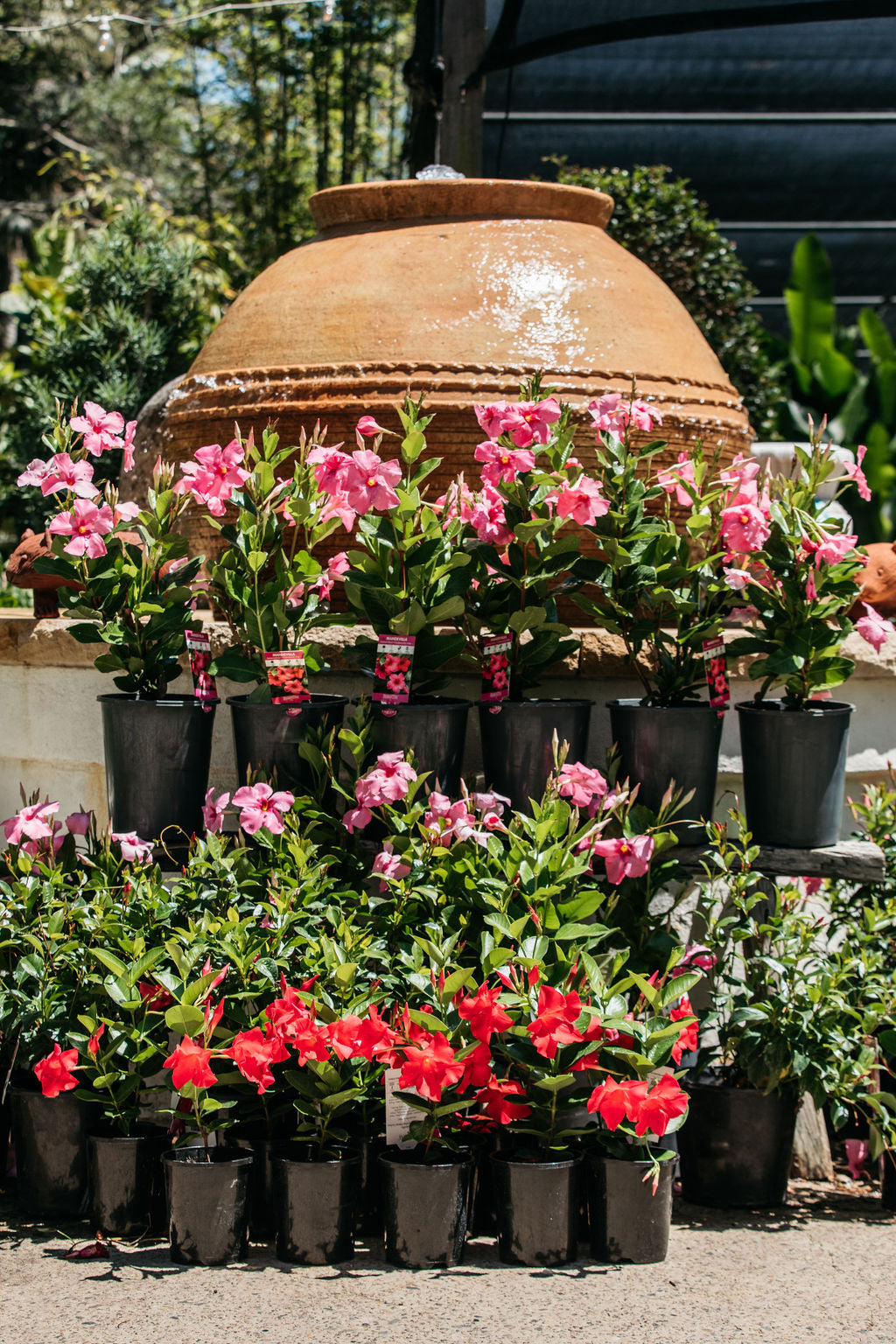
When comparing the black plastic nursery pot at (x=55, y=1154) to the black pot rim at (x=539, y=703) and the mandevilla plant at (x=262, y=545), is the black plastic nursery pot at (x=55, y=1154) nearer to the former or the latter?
the mandevilla plant at (x=262, y=545)

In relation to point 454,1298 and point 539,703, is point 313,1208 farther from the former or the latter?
point 539,703

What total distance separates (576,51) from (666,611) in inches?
244

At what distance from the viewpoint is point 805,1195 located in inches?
112

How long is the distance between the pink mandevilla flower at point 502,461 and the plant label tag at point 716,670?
547 mm

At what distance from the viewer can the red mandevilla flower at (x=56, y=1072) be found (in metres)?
2.29

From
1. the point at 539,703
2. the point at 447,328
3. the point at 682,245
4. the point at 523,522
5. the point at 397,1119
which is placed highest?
the point at 682,245

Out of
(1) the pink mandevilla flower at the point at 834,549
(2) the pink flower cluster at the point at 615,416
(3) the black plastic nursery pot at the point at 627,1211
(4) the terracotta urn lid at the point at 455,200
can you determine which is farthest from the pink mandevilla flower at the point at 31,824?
(4) the terracotta urn lid at the point at 455,200

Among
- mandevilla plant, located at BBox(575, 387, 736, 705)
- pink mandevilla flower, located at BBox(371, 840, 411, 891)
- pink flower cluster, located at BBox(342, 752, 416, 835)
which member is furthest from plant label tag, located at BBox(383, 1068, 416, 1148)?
mandevilla plant, located at BBox(575, 387, 736, 705)

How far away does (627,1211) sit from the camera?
90.2 inches

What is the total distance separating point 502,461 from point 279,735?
74cm

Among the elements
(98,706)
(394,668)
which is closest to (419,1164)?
(394,668)

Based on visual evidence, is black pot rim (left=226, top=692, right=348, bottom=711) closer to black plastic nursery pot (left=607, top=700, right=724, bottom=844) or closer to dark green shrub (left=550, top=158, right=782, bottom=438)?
black plastic nursery pot (left=607, top=700, right=724, bottom=844)

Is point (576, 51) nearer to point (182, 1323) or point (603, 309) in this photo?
point (603, 309)

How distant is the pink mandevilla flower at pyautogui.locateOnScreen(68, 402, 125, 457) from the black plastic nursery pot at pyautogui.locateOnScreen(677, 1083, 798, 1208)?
1.82 meters
